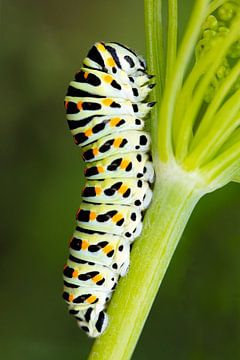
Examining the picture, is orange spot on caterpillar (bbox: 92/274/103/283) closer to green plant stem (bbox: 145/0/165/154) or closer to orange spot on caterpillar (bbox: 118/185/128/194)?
orange spot on caterpillar (bbox: 118/185/128/194)

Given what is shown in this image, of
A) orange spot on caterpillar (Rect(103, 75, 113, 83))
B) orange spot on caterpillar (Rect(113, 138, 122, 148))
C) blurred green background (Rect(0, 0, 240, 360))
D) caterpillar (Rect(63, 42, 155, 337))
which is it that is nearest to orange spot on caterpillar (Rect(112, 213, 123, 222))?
caterpillar (Rect(63, 42, 155, 337))

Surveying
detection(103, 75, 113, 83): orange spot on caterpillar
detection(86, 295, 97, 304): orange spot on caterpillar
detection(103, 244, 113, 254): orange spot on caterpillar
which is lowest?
detection(86, 295, 97, 304): orange spot on caterpillar

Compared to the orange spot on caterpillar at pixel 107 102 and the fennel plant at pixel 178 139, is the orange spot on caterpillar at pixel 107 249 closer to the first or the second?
the fennel plant at pixel 178 139

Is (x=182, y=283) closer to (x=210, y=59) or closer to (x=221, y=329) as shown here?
(x=221, y=329)

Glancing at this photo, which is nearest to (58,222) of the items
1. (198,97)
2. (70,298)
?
(70,298)

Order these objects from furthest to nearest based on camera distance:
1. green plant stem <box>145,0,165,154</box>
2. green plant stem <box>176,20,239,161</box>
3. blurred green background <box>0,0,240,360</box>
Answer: blurred green background <box>0,0,240,360</box> → green plant stem <box>145,0,165,154</box> → green plant stem <box>176,20,239,161</box>

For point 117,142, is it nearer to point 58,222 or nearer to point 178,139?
point 178,139

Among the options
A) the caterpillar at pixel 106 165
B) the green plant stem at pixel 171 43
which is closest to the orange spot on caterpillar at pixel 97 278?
the caterpillar at pixel 106 165

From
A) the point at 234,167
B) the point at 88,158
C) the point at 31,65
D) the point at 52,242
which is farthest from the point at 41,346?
the point at 234,167
